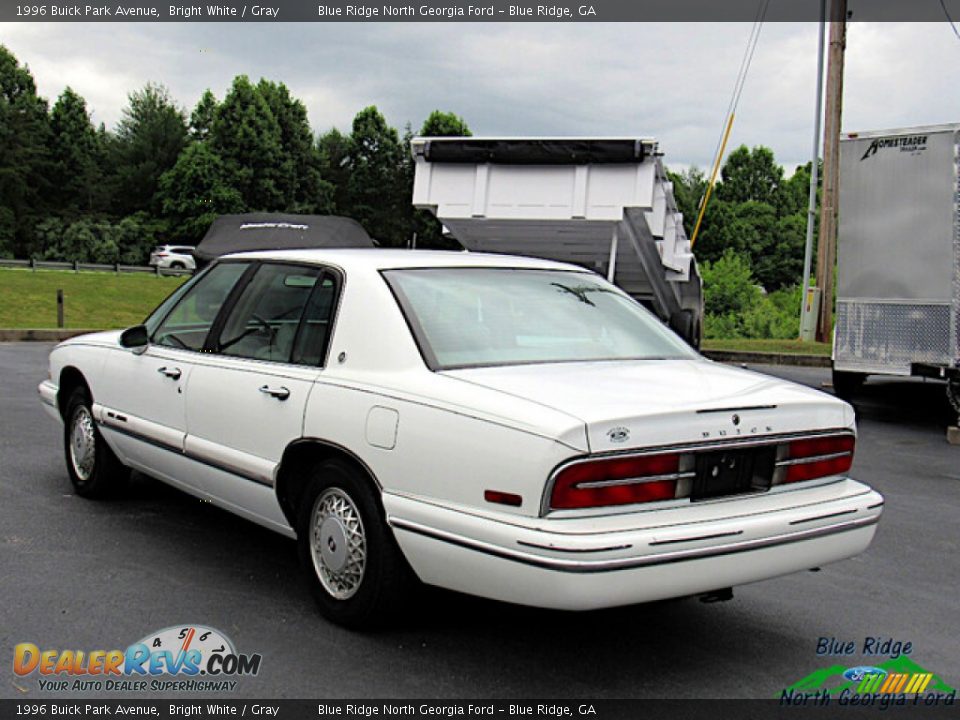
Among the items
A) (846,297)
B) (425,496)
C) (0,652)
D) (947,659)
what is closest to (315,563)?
(425,496)

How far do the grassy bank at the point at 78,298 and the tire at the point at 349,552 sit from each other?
802 inches

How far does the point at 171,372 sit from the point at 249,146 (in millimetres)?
Result: 59515

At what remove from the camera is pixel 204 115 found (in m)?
68.9

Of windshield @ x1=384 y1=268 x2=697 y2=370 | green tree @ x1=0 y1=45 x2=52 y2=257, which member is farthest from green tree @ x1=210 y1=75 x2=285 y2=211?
windshield @ x1=384 y1=268 x2=697 y2=370

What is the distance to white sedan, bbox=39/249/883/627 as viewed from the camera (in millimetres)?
3453

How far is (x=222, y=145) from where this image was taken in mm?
62375

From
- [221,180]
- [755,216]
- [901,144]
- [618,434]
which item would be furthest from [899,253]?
[221,180]

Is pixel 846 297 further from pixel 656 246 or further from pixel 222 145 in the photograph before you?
pixel 222 145

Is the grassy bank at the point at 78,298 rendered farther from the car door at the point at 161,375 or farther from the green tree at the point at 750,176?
the green tree at the point at 750,176

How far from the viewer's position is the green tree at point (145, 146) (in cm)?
6738

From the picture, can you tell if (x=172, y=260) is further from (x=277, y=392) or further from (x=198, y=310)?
(x=277, y=392)

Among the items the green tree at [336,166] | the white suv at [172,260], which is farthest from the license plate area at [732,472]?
the green tree at [336,166]

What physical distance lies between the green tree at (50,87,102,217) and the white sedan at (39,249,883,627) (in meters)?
64.1

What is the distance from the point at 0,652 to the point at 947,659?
3.63m
